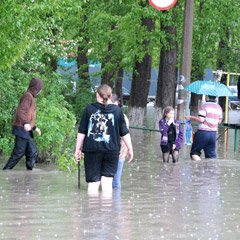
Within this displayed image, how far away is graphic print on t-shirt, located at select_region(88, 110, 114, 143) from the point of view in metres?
13.2

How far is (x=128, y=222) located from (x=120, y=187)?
405 cm

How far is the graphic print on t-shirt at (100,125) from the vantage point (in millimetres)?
13242

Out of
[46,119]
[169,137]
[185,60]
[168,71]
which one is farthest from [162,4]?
[168,71]

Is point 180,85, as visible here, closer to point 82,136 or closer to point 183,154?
point 183,154

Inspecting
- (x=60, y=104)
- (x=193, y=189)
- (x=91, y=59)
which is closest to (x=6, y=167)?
(x=60, y=104)

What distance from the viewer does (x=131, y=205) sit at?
12.7m

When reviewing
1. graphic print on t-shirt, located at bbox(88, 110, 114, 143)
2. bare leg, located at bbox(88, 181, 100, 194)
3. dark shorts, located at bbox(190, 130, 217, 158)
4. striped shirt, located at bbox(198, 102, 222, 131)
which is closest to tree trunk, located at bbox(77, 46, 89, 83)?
dark shorts, located at bbox(190, 130, 217, 158)

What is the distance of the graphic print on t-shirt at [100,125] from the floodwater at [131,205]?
737 millimetres

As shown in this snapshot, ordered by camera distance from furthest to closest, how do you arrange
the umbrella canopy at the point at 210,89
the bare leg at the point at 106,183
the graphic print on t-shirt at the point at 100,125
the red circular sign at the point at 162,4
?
the red circular sign at the point at 162,4 < the umbrella canopy at the point at 210,89 < the bare leg at the point at 106,183 < the graphic print on t-shirt at the point at 100,125

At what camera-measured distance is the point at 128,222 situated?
36.2ft

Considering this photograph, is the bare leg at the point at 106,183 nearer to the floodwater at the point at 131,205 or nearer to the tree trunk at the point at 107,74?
the floodwater at the point at 131,205

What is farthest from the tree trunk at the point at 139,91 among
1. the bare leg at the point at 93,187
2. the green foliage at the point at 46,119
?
the bare leg at the point at 93,187

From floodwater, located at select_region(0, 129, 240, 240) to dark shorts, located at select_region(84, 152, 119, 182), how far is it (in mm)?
284

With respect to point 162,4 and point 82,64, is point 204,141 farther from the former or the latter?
point 82,64
